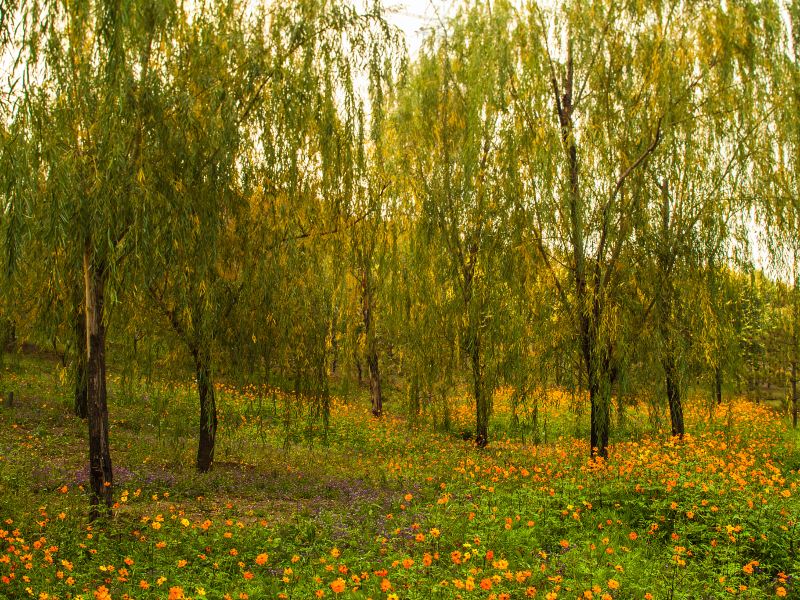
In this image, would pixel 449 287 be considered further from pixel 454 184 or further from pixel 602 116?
pixel 602 116

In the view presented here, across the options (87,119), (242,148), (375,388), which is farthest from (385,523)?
(375,388)

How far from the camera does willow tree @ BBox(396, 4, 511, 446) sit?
920 centimetres

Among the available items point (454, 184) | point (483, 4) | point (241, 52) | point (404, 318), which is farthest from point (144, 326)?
point (483, 4)

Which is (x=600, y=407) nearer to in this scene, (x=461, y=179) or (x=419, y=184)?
(x=461, y=179)

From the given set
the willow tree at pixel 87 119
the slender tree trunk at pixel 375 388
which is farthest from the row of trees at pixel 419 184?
the slender tree trunk at pixel 375 388

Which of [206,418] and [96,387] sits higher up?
[96,387]

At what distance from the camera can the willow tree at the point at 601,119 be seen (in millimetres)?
7105

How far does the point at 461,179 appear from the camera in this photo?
33.4ft

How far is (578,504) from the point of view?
19.1 feet

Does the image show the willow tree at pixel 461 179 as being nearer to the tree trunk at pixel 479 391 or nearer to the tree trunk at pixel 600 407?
the tree trunk at pixel 479 391

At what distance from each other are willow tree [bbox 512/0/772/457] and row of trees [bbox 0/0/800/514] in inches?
1.4

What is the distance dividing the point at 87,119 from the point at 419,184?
6.72 metres

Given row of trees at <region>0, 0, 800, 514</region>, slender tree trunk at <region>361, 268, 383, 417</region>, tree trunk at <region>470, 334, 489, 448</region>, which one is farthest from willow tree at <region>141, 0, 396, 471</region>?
slender tree trunk at <region>361, 268, 383, 417</region>

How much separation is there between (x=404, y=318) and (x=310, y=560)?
678 cm
